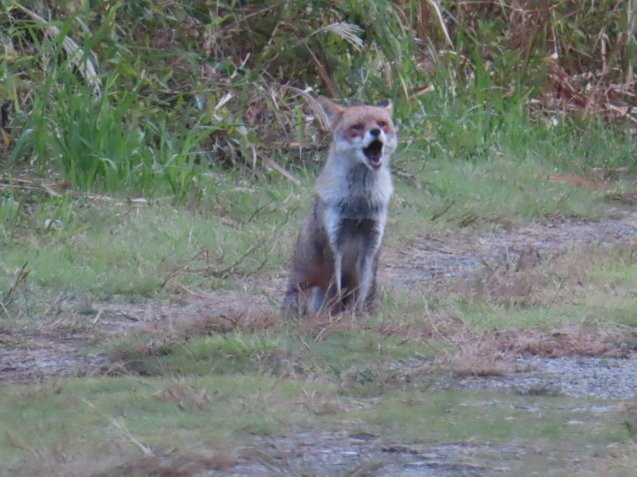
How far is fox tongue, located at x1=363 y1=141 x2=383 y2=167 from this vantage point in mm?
6023

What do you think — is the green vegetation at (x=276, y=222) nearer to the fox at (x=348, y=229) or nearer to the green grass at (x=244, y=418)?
the green grass at (x=244, y=418)

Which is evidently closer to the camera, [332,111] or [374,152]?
[374,152]

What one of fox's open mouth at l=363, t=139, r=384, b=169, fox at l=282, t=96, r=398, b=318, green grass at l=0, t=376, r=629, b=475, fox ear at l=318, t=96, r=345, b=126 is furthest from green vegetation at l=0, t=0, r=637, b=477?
fox ear at l=318, t=96, r=345, b=126

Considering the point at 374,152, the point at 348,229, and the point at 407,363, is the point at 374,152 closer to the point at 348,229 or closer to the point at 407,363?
the point at 348,229

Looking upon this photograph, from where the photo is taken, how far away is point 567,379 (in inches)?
171

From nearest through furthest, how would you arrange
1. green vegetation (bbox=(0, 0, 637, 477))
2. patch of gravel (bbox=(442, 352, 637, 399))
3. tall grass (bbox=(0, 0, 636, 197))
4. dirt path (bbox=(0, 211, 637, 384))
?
green vegetation (bbox=(0, 0, 637, 477)), patch of gravel (bbox=(442, 352, 637, 399)), dirt path (bbox=(0, 211, 637, 384)), tall grass (bbox=(0, 0, 636, 197))

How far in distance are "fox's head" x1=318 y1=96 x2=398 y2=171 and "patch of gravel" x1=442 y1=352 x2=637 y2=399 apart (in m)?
1.76

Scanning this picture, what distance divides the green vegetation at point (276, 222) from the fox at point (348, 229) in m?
0.23

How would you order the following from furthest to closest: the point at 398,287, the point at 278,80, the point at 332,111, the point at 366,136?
1. the point at 278,80
2. the point at 398,287
3. the point at 332,111
4. the point at 366,136

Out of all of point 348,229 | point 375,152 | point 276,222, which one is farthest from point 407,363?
point 276,222

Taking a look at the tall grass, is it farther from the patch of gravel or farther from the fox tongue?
the patch of gravel

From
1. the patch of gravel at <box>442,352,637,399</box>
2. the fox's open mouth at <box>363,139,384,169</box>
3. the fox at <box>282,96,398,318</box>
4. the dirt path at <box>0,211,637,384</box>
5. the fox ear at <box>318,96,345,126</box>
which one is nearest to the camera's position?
the patch of gravel at <box>442,352,637,399</box>

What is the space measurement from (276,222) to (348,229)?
92.8 inches

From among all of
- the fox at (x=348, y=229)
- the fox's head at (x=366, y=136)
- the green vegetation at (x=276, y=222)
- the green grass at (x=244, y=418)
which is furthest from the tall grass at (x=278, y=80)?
the green grass at (x=244, y=418)
